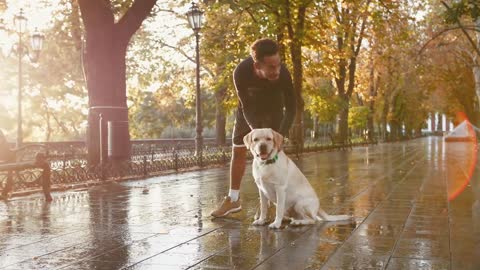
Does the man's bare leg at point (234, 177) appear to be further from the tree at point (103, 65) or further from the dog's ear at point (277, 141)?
the tree at point (103, 65)

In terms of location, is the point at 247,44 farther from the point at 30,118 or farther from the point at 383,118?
the point at 383,118

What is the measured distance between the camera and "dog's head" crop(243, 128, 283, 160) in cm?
591

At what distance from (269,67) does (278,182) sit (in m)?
1.30

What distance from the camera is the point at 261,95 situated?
6.78 m

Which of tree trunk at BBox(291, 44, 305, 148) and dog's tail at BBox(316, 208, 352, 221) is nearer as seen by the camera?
dog's tail at BBox(316, 208, 352, 221)

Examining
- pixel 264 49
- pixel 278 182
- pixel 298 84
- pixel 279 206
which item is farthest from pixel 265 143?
pixel 298 84

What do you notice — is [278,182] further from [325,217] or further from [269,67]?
[269,67]

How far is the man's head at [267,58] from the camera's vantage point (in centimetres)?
632

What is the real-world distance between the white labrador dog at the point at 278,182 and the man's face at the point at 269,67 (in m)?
0.78

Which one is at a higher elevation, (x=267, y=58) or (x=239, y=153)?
(x=267, y=58)

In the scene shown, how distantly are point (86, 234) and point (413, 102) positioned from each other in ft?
220

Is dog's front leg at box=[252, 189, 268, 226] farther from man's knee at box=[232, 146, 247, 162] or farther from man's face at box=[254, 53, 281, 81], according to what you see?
man's face at box=[254, 53, 281, 81]

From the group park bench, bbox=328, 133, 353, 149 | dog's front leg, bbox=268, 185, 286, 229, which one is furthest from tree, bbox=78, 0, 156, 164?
park bench, bbox=328, 133, 353, 149

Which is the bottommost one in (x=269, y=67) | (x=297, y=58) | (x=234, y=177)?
(x=234, y=177)
